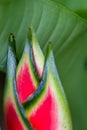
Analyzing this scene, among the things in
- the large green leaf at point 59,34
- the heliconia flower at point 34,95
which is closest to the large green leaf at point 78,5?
the large green leaf at point 59,34

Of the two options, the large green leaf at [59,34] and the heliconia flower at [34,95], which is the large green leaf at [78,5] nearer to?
the large green leaf at [59,34]

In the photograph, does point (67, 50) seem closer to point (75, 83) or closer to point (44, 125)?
point (75, 83)

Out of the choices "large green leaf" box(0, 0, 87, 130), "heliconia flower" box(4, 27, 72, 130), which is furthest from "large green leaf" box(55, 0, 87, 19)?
"heliconia flower" box(4, 27, 72, 130)

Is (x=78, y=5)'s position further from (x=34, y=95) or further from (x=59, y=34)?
(x=34, y=95)

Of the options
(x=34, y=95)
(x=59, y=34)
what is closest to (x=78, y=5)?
(x=59, y=34)

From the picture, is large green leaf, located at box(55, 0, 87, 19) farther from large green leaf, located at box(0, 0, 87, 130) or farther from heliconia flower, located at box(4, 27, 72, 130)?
heliconia flower, located at box(4, 27, 72, 130)
